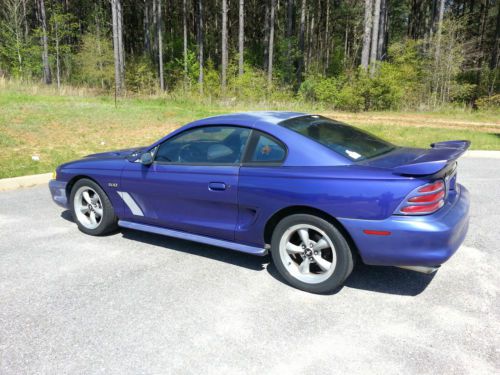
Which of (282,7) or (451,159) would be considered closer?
(451,159)

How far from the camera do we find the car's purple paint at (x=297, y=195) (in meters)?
3.04

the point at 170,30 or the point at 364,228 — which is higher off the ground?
the point at 170,30

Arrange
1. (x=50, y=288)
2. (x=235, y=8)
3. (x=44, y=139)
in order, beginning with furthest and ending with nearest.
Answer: (x=235, y=8)
(x=44, y=139)
(x=50, y=288)

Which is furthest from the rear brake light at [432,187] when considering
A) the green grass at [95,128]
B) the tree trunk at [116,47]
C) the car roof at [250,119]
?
the tree trunk at [116,47]

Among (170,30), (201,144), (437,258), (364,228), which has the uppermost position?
(170,30)

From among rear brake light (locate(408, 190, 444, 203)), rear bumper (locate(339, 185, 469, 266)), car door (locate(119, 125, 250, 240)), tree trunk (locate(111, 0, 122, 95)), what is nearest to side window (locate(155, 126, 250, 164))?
car door (locate(119, 125, 250, 240))

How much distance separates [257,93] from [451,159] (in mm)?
21796

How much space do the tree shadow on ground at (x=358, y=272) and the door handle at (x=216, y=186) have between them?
832 mm

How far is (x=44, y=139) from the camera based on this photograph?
1069cm

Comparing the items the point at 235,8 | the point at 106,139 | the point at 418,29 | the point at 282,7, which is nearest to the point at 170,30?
Answer: the point at 235,8

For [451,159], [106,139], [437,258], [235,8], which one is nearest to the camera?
[437,258]

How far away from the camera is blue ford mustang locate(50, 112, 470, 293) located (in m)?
3.05

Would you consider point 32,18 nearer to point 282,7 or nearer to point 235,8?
point 235,8

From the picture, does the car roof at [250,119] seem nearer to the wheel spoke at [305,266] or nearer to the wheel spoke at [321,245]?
the wheel spoke at [321,245]
